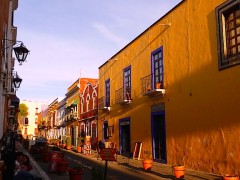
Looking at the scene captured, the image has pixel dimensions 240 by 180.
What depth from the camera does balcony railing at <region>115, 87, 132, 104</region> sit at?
23.3 m

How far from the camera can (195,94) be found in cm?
1563

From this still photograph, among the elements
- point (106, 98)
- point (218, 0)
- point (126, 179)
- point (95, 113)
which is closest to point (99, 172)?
point (126, 179)

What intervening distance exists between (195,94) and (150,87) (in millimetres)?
4924

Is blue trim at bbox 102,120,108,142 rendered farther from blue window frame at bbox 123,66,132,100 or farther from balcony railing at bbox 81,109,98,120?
blue window frame at bbox 123,66,132,100

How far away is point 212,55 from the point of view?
1451 cm

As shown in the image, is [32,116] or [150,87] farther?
[32,116]

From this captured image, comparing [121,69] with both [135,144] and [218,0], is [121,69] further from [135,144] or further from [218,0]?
[218,0]

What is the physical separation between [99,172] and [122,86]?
54.0 ft

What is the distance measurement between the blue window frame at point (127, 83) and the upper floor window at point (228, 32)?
10.2 meters

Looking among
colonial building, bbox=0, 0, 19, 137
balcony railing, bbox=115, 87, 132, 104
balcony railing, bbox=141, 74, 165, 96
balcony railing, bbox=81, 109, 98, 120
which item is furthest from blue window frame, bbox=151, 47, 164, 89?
balcony railing, bbox=81, 109, 98, 120

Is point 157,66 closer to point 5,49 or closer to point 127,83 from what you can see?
point 127,83

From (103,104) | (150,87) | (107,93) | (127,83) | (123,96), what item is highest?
(127,83)

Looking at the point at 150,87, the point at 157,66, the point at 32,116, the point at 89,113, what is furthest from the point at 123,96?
the point at 32,116

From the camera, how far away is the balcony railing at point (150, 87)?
18641 mm
